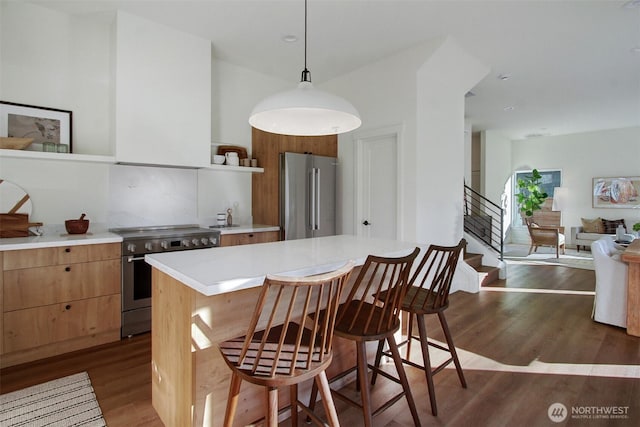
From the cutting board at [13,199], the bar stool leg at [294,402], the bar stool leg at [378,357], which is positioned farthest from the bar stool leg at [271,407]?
the cutting board at [13,199]

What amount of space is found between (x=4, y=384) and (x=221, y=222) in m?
2.31

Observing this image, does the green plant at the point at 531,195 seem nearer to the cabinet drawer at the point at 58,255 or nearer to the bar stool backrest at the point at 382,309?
the bar stool backrest at the point at 382,309

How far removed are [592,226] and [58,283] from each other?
32.8 ft

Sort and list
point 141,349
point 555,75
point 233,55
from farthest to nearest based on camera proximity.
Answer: point 555,75
point 233,55
point 141,349

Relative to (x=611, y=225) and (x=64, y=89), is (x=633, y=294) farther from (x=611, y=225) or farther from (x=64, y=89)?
(x=611, y=225)

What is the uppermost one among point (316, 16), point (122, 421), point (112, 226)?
point (316, 16)

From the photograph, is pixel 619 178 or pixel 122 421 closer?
pixel 122 421

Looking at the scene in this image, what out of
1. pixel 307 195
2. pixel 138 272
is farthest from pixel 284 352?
pixel 307 195

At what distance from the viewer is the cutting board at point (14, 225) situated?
2.74m

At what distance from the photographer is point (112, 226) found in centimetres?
338

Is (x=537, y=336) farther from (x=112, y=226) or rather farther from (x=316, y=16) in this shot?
(x=112, y=226)

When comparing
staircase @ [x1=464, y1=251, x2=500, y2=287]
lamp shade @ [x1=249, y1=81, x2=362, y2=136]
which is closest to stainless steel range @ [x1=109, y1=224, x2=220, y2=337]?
lamp shade @ [x1=249, y1=81, x2=362, y2=136]

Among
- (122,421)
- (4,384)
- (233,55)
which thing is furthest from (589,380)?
(233,55)

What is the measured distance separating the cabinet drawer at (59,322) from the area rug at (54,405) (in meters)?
0.46
